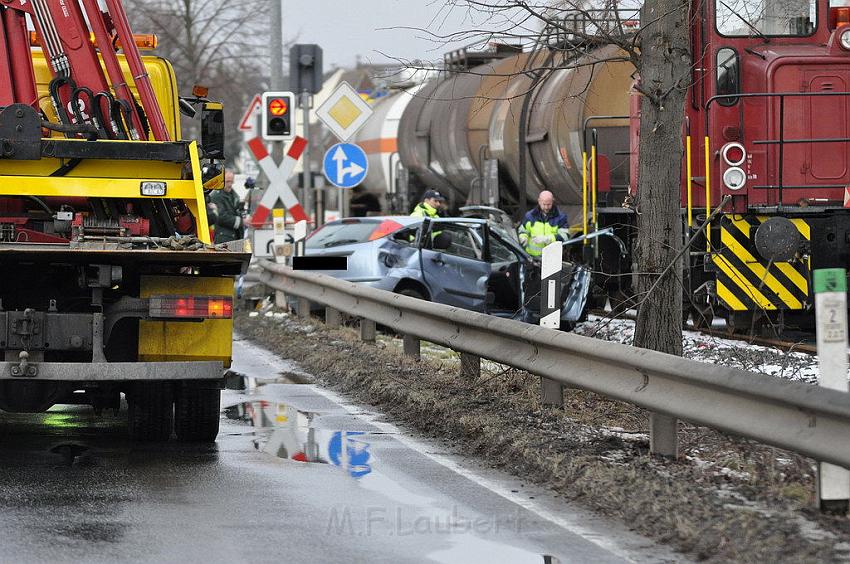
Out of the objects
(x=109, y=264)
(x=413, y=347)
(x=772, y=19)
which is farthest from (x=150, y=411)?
(x=772, y=19)

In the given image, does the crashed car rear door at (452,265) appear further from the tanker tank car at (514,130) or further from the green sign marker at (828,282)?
the green sign marker at (828,282)

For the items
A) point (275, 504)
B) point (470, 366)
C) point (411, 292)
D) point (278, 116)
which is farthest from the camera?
point (278, 116)

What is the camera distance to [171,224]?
10180mm

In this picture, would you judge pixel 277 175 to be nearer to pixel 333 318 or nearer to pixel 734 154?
pixel 333 318

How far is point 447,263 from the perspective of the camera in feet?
59.6

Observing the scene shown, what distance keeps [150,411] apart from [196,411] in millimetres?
301

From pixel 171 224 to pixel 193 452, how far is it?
1.57m

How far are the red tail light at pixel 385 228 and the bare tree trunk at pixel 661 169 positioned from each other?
769cm

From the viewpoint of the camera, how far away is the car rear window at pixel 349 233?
60.6 ft

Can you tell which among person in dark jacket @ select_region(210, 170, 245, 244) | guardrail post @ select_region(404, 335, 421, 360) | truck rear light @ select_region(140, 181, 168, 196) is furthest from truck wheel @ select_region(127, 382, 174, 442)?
person in dark jacket @ select_region(210, 170, 245, 244)

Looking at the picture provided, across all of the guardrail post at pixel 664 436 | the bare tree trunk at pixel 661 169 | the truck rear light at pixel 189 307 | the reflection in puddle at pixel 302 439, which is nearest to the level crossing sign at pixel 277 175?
the reflection in puddle at pixel 302 439

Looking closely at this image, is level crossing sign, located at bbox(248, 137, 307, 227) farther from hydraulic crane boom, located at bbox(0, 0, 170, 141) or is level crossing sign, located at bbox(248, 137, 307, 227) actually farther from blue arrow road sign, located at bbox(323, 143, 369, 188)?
hydraulic crane boom, located at bbox(0, 0, 170, 141)

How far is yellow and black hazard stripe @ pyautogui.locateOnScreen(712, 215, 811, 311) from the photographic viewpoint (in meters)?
15.3

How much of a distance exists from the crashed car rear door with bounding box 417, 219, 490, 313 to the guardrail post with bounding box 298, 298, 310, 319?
1.71 metres
